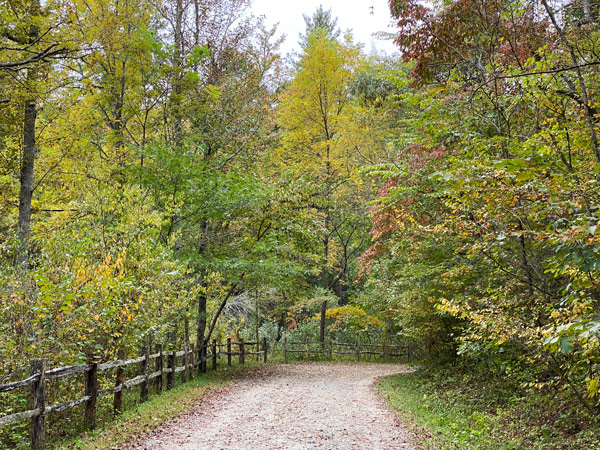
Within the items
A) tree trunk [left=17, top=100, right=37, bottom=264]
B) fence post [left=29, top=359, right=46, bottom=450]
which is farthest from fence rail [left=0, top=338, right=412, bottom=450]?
tree trunk [left=17, top=100, right=37, bottom=264]

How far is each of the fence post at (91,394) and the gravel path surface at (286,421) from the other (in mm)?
986

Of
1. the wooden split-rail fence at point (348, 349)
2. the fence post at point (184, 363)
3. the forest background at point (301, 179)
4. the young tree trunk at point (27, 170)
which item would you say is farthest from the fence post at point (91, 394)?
the wooden split-rail fence at point (348, 349)

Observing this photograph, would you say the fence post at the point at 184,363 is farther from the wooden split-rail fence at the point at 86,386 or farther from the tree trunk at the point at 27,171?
the tree trunk at the point at 27,171

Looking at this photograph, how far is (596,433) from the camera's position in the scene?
17.1 ft

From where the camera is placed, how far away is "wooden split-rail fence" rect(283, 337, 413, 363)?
22391 millimetres

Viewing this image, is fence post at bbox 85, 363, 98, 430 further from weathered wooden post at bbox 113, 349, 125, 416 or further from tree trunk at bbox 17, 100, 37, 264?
tree trunk at bbox 17, 100, 37, 264

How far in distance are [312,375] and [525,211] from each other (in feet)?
42.5

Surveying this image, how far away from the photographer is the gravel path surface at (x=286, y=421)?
21.4 ft

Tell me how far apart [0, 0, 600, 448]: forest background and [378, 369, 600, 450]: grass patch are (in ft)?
0.84

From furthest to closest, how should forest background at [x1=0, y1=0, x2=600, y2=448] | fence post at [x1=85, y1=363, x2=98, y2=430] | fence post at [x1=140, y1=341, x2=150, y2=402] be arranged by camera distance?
1. fence post at [x1=140, y1=341, x2=150, y2=402]
2. fence post at [x1=85, y1=363, x2=98, y2=430]
3. forest background at [x1=0, y1=0, x2=600, y2=448]

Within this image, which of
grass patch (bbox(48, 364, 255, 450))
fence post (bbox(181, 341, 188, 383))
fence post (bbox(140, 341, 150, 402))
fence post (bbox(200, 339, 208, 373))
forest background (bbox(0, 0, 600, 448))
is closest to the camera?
forest background (bbox(0, 0, 600, 448))

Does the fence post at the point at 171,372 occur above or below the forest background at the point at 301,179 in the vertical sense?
below

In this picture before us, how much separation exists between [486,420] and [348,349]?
1658 cm

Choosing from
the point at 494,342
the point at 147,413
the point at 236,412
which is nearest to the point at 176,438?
the point at 147,413
